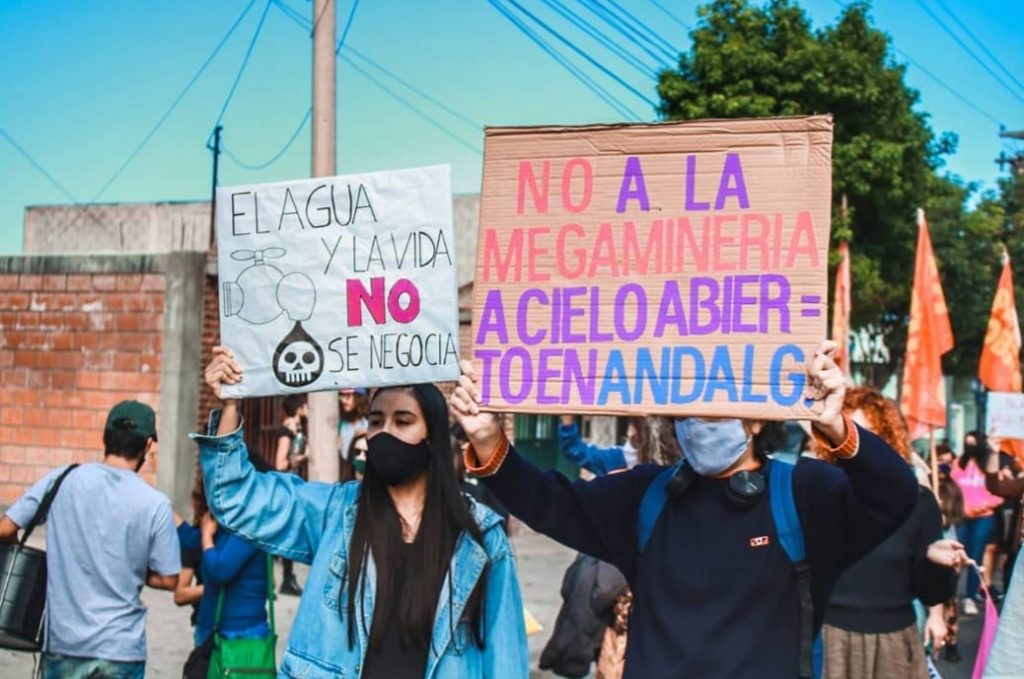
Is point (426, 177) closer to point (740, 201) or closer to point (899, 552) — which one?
point (740, 201)

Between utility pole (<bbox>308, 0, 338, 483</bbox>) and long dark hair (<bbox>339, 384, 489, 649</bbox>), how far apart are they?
505 centimetres

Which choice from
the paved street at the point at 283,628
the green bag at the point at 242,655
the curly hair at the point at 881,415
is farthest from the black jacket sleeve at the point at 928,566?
the paved street at the point at 283,628

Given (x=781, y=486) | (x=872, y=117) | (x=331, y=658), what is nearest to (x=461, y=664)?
(x=331, y=658)

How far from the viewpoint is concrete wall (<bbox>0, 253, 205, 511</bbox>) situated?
13086mm

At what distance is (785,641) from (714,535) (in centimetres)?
32

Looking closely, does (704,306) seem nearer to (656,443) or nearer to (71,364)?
(656,443)

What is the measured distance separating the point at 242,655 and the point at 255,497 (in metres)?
2.06

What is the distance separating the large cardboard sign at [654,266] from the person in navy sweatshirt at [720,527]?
0.14 m

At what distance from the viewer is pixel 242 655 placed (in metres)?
5.18

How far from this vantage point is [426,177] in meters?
3.60

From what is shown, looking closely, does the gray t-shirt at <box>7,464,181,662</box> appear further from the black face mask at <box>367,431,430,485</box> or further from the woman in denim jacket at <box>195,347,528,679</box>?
the black face mask at <box>367,431,430,485</box>

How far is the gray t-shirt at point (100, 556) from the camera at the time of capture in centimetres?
462

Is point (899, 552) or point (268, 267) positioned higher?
point (268, 267)

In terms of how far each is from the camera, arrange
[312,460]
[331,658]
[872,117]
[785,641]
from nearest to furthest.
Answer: [785,641] < [331,658] < [312,460] < [872,117]
